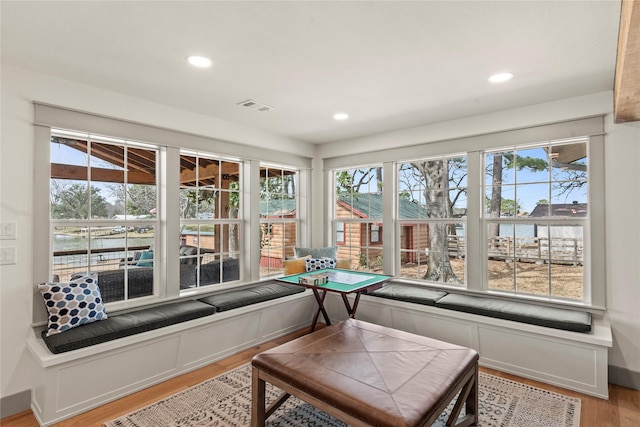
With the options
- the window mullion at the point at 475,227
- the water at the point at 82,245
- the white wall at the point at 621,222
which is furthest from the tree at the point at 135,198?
the white wall at the point at 621,222

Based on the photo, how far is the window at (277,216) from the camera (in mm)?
4566

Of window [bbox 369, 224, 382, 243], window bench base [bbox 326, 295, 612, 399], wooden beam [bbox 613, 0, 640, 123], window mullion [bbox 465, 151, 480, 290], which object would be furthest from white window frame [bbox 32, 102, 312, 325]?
wooden beam [bbox 613, 0, 640, 123]

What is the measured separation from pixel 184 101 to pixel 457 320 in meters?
3.41

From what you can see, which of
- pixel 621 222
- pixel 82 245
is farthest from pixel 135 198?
pixel 621 222

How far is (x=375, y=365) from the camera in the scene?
6.95ft

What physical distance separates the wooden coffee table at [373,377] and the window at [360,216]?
209 centimetres

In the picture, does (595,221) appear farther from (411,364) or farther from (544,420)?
(411,364)

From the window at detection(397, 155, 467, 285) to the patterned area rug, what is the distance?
1.41 meters

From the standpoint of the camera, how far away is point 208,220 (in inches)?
154

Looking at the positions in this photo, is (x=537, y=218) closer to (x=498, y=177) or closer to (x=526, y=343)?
(x=498, y=177)

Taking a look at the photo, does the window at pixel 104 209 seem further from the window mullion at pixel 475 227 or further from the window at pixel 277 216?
the window mullion at pixel 475 227

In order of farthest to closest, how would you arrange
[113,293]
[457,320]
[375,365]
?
[457,320]
[113,293]
[375,365]

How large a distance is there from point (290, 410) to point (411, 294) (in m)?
1.85

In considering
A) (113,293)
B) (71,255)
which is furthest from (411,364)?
(71,255)
